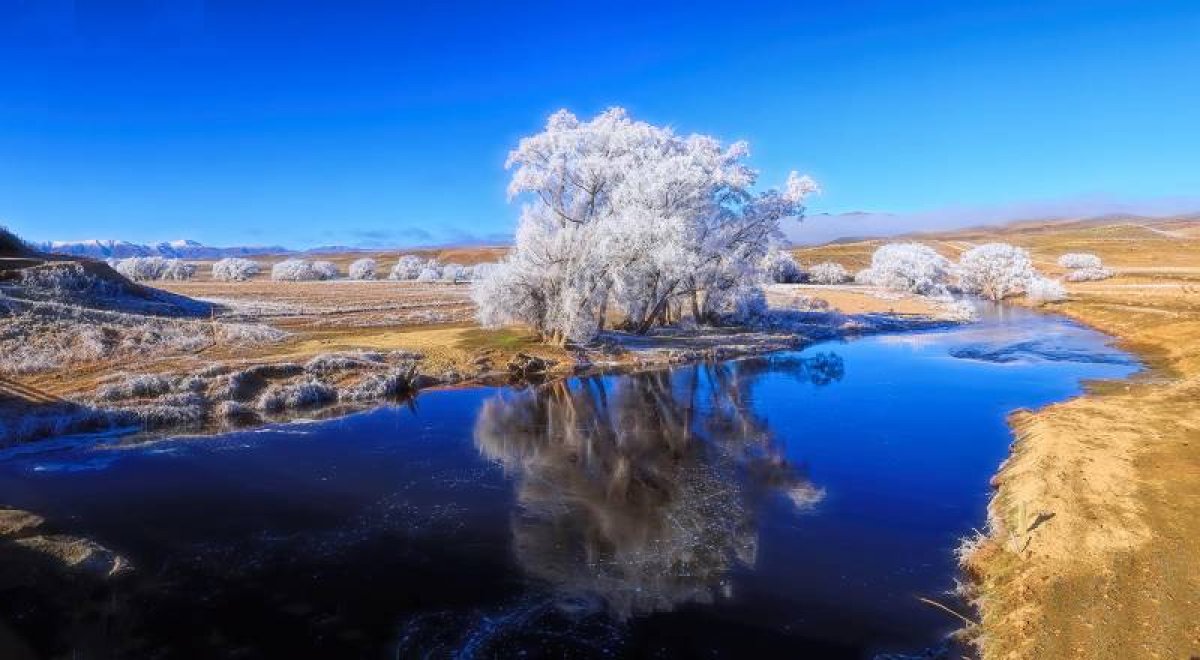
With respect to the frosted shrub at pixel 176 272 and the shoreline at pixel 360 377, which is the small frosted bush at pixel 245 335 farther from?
the frosted shrub at pixel 176 272

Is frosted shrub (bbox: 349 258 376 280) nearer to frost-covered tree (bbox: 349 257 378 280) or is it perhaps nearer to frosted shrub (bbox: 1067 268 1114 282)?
frost-covered tree (bbox: 349 257 378 280)

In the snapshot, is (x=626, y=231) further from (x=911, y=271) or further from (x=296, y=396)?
(x=911, y=271)

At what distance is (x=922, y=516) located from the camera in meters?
17.8

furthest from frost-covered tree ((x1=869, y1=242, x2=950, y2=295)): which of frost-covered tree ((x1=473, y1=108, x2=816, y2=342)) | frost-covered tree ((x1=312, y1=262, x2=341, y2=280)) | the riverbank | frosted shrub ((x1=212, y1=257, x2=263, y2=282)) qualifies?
frosted shrub ((x1=212, y1=257, x2=263, y2=282))

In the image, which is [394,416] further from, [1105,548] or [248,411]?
[1105,548]

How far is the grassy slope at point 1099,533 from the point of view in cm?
1127

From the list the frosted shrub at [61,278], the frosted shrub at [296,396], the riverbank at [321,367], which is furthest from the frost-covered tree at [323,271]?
the frosted shrub at [296,396]

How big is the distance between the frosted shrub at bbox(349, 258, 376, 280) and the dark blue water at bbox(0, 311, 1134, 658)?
126 metres

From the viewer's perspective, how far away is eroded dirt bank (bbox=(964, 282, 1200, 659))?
36.9 feet

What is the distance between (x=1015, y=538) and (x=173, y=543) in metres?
18.9

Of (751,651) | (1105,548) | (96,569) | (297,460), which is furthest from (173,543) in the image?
(1105,548)

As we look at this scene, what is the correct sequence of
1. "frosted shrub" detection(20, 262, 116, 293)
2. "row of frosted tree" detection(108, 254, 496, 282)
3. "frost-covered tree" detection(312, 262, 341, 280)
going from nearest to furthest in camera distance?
"frosted shrub" detection(20, 262, 116, 293) → "row of frosted tree" detection(108, 254, 496, 282) → "frost-covered tree" detection(312, 262, 341, 280)

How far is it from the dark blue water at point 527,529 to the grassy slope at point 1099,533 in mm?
1151

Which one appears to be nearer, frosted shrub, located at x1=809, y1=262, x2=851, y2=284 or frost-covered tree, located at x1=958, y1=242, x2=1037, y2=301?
frost-covered tree, located at x1=958, y1=242, x2=1037, y2=301
